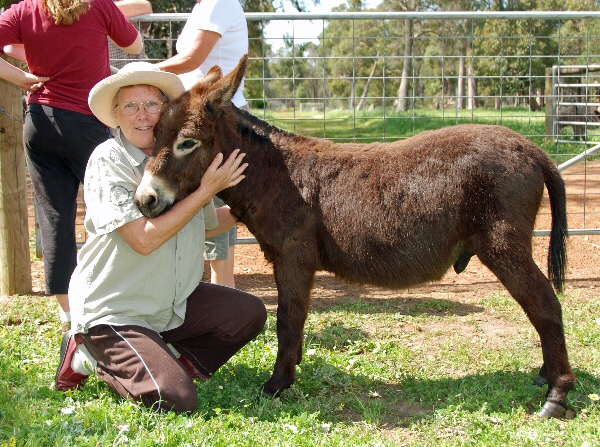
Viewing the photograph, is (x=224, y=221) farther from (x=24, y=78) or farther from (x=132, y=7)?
(x=132, y=7)

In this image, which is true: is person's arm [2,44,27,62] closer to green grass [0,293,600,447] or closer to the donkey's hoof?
green grass [0,293,600,447]

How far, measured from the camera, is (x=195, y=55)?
475 cm

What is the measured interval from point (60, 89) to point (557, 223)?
368 cm

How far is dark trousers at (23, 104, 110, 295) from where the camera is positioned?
179 inches

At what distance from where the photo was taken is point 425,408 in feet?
12.7

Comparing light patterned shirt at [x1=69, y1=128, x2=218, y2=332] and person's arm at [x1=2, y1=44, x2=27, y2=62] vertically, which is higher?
person's arm at [x1=2, y1=44, x2=27, y2=62]

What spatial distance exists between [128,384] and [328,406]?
4.16 ft

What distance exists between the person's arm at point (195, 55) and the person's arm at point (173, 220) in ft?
4.15

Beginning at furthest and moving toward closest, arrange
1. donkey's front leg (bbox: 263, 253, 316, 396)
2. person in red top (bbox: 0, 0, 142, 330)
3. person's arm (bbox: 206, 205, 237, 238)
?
person's arm (bbox: 206, 205, 237, 238) → person in red top (bbox: 0, 0, 142, 330) → donkey's front leg (bbox: 263, 253, 316, 396)

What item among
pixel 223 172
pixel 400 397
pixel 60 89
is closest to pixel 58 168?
pixel 60 89

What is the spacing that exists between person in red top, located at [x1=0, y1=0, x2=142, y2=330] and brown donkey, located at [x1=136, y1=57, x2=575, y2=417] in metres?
1.12

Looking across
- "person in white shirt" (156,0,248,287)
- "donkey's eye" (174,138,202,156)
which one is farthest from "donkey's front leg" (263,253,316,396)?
"person in white shirt" (156,0,248,287)

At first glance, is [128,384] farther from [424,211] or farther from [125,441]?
[424,211]

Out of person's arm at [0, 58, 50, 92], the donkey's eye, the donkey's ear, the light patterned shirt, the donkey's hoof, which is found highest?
person's arm at [0, 58, 50, 92]
